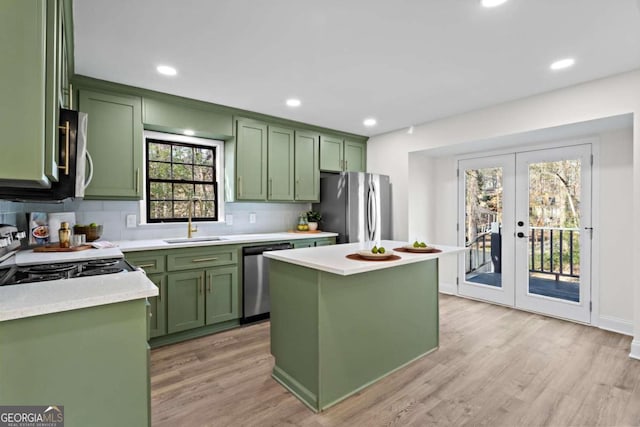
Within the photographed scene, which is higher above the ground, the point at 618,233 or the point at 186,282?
the point at 618,233

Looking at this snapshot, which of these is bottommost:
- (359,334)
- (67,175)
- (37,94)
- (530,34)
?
(359,334)

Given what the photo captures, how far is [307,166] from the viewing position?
4.37 meters

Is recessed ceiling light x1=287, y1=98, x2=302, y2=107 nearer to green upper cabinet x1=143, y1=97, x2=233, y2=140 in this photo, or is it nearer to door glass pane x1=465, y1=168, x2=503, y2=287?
green upper cabinet x1=143, y1=97, x2=233, y2=140

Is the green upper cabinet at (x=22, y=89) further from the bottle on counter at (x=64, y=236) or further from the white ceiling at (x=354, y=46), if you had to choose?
the bottle on counter at (x=64, y=236)

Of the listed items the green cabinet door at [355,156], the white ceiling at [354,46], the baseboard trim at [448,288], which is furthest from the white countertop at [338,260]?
the green cabinet door at [355,156]

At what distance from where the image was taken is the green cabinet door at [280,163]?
13.2 ft

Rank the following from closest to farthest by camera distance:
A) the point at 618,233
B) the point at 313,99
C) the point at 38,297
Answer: the point at 38,297, the point at 618,233, the point at 313,99

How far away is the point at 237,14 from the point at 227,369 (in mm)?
2518

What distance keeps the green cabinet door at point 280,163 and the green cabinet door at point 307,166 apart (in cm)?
11

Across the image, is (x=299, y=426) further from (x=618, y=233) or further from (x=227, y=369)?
(x=618, y=233)

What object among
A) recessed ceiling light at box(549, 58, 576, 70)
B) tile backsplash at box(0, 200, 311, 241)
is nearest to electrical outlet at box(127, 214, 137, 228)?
tile backsplash at box(0, 200, 311, 241)

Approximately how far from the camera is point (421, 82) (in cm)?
291

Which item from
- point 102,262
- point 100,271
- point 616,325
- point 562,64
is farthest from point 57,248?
point 616,325

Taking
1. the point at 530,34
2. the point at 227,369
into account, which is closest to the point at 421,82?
the point at 530,34
